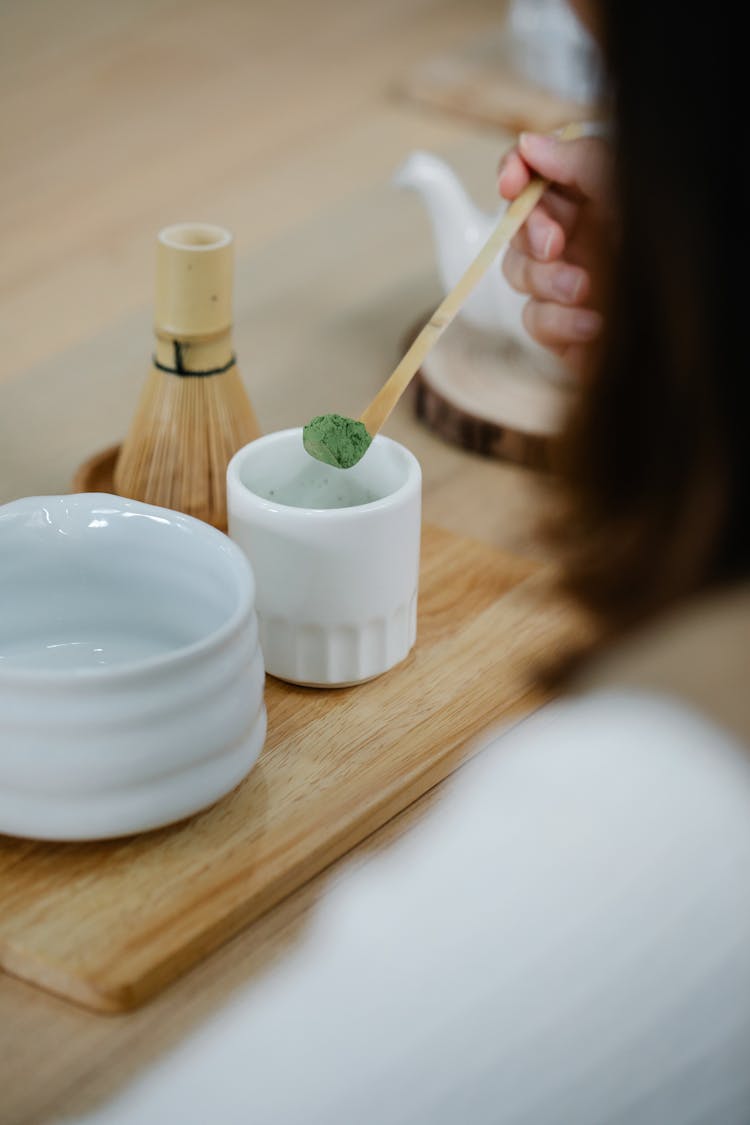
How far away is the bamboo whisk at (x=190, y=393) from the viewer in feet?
2.65

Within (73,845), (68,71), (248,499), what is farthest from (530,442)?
(68,71)

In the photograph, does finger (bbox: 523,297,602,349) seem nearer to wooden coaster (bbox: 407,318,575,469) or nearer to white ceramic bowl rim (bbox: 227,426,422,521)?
wooden coaster (bbox: 407,318,575,469)

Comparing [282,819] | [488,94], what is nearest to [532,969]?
[282,819]

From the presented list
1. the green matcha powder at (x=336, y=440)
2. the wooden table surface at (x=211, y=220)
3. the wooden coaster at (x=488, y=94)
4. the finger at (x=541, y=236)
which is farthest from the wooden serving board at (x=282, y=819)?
the wooden coaster at (x=488, y=94)

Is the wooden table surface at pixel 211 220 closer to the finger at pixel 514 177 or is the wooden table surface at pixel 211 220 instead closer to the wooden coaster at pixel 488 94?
the wooden coaster at pixel 488 94

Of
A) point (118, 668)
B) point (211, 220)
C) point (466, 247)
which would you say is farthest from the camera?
point (211, 220)

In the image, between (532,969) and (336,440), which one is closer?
(532,969)

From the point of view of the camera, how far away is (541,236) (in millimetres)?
938

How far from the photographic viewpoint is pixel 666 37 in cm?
43

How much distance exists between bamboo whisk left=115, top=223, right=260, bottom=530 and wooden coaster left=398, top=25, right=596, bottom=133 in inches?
33.1

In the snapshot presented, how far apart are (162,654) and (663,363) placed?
284mm

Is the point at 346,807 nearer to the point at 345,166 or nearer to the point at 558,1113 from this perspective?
the point at 558,1113

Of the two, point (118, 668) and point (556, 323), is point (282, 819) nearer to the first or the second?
point (118, 668)

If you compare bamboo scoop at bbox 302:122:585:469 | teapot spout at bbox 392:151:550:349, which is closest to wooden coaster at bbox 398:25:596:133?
Result: teapot spout at bbox 392:151:550:349
